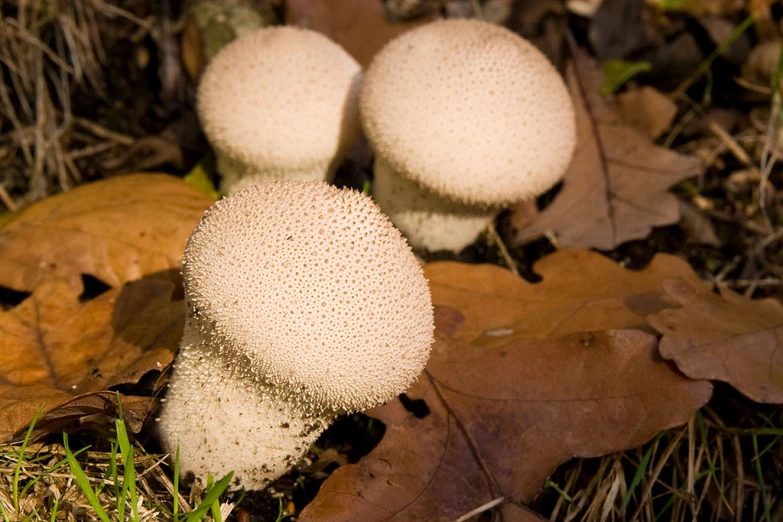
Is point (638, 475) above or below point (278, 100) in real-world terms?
below

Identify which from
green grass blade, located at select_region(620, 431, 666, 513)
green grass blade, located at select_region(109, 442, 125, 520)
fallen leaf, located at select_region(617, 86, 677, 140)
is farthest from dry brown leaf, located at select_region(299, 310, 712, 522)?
fallen leaf, located at select_region(617, 86, 677, 140)

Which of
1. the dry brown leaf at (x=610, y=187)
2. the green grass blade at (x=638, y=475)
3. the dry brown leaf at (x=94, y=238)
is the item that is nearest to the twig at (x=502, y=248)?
the dry brown leaf at (x=610, y=187)

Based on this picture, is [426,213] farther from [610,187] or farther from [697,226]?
[697,226]

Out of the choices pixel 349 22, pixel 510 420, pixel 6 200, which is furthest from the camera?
pixel 349 22

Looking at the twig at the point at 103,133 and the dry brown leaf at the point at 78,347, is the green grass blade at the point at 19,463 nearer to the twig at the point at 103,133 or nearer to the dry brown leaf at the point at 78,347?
the dry brown leaf at the point at 78,347

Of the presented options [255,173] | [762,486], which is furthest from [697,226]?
[255,173]

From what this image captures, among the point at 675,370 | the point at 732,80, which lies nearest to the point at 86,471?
the point at 675,370

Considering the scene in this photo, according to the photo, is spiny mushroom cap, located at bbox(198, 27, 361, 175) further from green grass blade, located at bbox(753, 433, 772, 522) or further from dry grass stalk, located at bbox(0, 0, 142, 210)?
green grass blade, located at bbox(753, 433, 772, 522)
